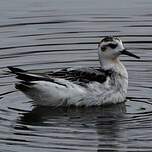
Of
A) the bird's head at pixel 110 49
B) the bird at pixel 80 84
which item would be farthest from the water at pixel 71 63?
the bird's head at pixel 110 49

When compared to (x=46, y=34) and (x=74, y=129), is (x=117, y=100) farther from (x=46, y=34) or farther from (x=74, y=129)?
(x=46, y=34)

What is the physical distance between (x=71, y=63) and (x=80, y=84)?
2676 mm

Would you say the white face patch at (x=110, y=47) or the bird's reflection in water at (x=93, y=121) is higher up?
the white face patch at (x=110, y=47)

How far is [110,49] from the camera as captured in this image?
57.5ft

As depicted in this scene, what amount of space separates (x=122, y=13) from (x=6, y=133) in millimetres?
8551

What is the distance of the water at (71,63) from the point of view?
14625 mm

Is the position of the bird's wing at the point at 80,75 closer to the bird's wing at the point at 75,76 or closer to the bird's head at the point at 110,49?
the bird's wing at the point at 75,76

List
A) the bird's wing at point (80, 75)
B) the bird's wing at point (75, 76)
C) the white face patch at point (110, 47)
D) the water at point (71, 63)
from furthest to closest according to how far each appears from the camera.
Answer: the white face patch at point (110, 47), the bird's wing at point (80, 75), the bird's wing at point (75, 76), the water at point (71, 63)

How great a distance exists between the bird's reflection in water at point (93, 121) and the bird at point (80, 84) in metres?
0.16

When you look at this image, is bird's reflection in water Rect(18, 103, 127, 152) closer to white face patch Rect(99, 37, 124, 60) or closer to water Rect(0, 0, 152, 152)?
water Rect(0, 0, 152, 152)

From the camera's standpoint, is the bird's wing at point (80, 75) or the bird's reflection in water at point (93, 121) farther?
the bird's wing at point (80, 75)

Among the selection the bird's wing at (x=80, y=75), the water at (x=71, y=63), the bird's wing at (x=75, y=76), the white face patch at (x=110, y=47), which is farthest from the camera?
the white face patch at (x=110, y=47)

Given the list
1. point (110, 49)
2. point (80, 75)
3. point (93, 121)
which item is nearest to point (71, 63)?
point (110, 49)

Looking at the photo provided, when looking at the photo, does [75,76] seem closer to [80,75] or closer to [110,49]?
[80,75]
